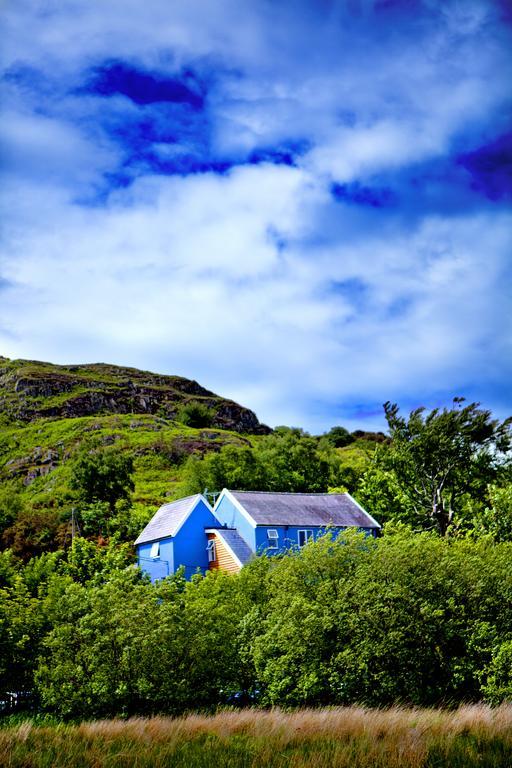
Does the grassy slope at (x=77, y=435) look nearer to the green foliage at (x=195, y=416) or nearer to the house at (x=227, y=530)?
the green foliage at (x=195, y=416)

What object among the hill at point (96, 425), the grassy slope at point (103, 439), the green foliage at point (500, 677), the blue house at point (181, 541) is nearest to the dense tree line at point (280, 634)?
the green foliage at point (500, 677)

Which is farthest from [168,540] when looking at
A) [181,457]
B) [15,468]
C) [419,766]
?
[15,468]

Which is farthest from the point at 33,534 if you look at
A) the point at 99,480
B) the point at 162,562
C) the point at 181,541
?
the point at 181,541

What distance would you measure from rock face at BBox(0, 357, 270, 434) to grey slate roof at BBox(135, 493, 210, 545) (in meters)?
112

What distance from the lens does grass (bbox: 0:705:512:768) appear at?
939 centimetres

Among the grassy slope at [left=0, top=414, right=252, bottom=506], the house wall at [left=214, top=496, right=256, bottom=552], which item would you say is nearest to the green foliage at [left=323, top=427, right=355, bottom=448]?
the grassy slope at [left=0, top=414, right=252, bottom=506]

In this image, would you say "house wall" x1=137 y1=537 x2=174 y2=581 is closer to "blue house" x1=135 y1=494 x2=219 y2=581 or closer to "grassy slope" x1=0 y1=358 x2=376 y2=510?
"blue house" x1=135 y1=494 x2=219 y2=581

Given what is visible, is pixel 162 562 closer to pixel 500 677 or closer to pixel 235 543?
pixel 235 543

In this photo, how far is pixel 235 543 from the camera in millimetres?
40000

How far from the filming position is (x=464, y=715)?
1264cm

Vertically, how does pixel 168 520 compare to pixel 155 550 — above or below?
above

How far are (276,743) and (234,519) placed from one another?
32218 mm

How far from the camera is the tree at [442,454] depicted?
46.7 meters

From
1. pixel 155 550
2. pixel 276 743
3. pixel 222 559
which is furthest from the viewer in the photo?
pixel 155 550
